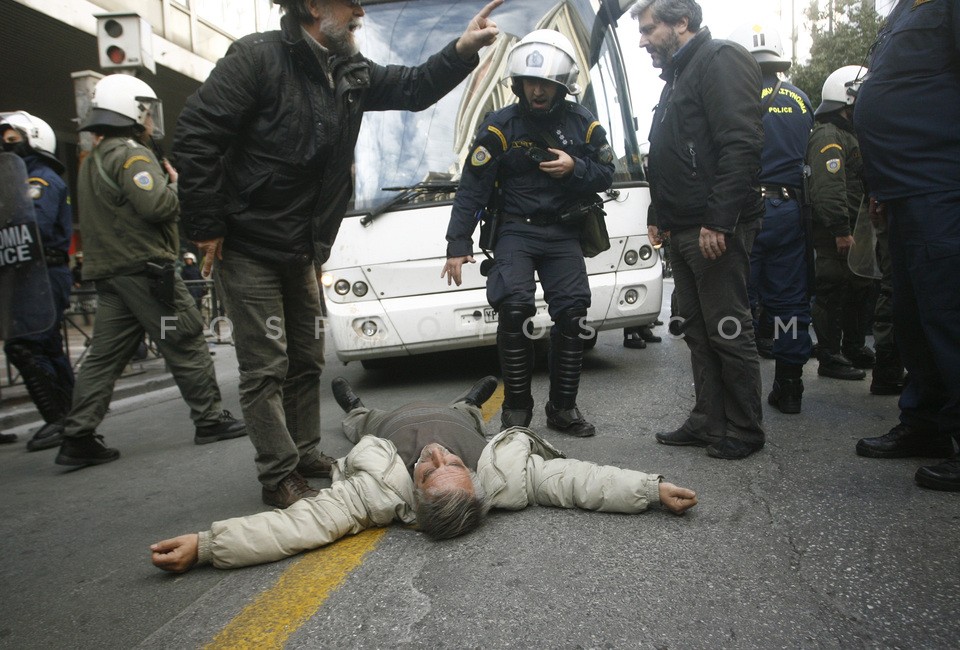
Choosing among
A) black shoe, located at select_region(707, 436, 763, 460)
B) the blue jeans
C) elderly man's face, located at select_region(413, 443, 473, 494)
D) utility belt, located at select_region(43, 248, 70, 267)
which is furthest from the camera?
utility belt, located at select_region(43, 248, 70, 267)

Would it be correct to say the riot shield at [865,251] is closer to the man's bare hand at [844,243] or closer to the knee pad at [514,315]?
the man's bare hand at [844,243]

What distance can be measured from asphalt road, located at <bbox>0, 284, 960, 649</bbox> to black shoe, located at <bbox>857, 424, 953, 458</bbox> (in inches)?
2.8

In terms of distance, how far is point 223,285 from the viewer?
3.17m

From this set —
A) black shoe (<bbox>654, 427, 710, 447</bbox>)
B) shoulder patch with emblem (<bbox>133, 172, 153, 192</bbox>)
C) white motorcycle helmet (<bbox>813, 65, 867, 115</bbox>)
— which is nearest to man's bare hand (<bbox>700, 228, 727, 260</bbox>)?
black shoe (<bbox>654, 427, 710, 447</bbox>)

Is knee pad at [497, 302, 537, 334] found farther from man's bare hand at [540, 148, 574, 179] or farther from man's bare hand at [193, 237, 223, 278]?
man's bare hand at [193, 237, 223, 278]

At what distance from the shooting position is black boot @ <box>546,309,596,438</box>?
405 cm

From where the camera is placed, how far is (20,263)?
4.46 metres

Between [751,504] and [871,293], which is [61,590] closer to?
[751,504]

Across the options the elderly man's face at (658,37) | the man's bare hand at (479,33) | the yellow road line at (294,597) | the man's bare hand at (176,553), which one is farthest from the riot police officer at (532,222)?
the man's bare hand at (176,553)

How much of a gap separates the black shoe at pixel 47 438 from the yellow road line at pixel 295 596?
10.2 feet

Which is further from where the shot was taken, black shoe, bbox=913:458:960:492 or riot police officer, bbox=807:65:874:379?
riot police officer, bbox=807:65:874:379

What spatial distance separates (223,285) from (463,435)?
1.16 metres

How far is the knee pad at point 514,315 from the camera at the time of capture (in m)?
4.03

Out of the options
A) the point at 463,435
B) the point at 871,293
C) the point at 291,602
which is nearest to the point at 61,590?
the point at 291,602
